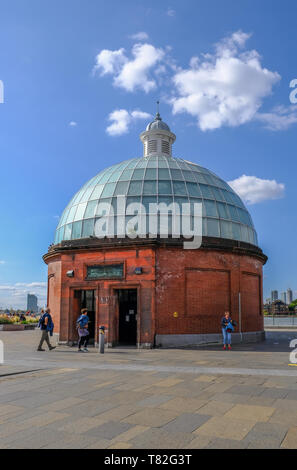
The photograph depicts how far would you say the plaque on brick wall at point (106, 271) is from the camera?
1916 cm

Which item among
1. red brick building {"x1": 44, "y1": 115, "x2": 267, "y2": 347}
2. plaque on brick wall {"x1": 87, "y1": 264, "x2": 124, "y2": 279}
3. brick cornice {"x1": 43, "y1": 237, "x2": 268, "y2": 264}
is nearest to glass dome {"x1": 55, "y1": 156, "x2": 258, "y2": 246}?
red brick building {"x1": 44, "y1": 115, "x2": 267, "y2": 347}

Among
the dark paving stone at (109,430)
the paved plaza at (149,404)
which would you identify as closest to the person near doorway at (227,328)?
the paved plaza at (149,404)

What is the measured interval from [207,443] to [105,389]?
163 inches

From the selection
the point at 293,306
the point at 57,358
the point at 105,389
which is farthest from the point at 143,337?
the point at 293,306

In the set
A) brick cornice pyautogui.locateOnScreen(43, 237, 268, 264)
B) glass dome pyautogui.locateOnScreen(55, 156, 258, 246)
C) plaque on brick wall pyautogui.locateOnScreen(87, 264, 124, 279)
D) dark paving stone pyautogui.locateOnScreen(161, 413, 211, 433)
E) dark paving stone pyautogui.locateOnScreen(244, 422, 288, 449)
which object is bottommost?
dark paving stone pyautogui.locateOnScreen(161, 413, 211, 433)

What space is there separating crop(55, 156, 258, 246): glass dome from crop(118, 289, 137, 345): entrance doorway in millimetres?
3907

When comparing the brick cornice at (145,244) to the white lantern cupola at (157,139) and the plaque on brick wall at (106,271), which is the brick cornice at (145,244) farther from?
the white lantern cupola at (157,139)

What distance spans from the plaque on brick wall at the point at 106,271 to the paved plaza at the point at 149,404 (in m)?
6.17

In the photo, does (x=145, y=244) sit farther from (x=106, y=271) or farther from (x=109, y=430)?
(x=109, y=430)

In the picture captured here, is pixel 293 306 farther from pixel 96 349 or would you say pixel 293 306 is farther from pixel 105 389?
pixel 105 389

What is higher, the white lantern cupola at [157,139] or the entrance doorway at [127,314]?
the white lantern cupola at [157,139]

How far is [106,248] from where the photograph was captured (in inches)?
773

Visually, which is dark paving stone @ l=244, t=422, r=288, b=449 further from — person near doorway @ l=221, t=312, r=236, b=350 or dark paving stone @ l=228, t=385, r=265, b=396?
person near doorway @ l=221, t=312, r=236, b=350

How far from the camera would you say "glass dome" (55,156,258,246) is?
70.0 ft
